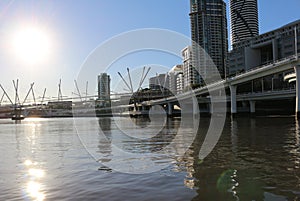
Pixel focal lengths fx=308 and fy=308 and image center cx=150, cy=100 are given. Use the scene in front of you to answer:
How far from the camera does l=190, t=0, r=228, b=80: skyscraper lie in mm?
172250

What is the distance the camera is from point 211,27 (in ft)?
575

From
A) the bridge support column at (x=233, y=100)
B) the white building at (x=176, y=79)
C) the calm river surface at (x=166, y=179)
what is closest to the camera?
the calm river surface at (x=166, y=179)

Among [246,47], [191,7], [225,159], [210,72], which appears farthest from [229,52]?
[225,159]

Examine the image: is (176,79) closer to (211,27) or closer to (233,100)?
(211,27)

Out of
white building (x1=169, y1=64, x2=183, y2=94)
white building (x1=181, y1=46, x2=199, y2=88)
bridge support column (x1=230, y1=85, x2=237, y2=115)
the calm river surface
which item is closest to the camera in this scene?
the calm river surface

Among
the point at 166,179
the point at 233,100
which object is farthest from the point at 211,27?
the point at 166,179

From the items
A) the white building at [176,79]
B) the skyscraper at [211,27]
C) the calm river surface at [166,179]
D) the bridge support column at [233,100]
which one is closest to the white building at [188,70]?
the white building at [176,79]

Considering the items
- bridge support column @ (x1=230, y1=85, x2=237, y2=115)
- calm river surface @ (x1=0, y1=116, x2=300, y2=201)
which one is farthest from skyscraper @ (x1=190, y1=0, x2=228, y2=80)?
calm river surface @ (x1=0, y1=116, x2=300, y2=201)

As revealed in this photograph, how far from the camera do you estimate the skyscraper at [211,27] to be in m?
172

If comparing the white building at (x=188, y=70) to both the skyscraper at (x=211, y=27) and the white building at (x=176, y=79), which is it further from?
the skyscraper at (x=211, y=27)

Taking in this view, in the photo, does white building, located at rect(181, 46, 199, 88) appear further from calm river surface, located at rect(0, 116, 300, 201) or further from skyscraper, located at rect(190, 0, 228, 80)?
calm river surface, located at rect(0, 116, 300, 201)

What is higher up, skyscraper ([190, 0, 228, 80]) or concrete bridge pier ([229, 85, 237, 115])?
skyscraper ([190, 0, 228, 80])

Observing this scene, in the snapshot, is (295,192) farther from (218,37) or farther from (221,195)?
(218,37)

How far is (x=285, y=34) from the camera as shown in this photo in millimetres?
163625
